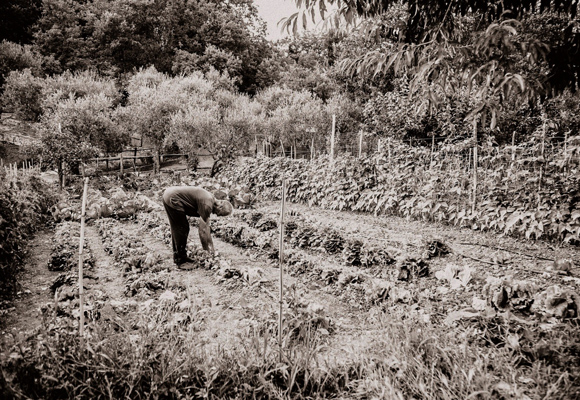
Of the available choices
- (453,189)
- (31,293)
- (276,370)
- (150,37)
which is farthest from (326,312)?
(150,37)

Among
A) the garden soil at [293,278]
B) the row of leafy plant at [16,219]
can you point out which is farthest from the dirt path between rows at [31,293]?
the row of leafy plant at [16,219]

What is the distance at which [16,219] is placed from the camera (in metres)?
6.75

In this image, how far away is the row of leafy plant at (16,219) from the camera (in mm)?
5355

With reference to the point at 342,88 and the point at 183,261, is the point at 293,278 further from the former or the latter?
the point at 342,88

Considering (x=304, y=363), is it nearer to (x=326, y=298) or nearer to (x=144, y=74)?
(x=326, y=298)

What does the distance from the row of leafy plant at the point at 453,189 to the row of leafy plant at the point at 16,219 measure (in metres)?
4.11

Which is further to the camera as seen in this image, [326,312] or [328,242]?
[328,242]

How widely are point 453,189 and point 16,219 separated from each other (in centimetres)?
828

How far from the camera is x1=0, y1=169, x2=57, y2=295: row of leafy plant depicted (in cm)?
536

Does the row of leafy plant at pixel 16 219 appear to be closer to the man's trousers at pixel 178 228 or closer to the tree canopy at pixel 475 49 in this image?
the man's trousers at pixel 178 228

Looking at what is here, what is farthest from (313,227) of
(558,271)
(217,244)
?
(558,271)

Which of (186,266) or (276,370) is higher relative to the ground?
(276,370)

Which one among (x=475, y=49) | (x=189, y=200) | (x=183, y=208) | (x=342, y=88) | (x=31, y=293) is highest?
(x=342, y=88)

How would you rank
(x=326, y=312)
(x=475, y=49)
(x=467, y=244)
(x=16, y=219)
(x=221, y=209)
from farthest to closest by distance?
1. (x=467, y=244)
2. (x=221, y=209)
3. (x=16, y=219)
4. (x=326, y=312)
5. (x=475, y=49)
